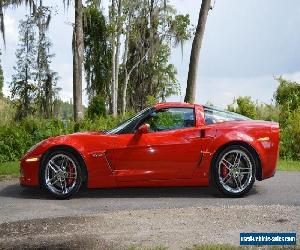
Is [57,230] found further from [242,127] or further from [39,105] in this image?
[39,105]

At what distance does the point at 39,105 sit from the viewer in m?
45.2

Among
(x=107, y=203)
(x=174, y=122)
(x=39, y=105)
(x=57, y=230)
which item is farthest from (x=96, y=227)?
(x=39, y=105)

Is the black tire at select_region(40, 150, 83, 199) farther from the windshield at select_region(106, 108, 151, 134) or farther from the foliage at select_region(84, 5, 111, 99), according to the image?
the foliage at select_region(84, 5, 111, 99)

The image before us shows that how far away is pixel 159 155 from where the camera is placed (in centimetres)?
838

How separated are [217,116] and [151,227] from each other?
115 inches

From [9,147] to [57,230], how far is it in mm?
7810

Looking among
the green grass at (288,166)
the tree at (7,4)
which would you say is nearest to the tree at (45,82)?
the tree at (7,4)

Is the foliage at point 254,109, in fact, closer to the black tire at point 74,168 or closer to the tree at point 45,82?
the black tire at point 74,168

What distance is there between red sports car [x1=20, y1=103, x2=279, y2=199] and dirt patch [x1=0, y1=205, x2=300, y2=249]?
3.43 feet

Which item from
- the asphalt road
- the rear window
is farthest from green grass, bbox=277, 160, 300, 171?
the rear window

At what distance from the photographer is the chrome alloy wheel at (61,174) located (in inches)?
332

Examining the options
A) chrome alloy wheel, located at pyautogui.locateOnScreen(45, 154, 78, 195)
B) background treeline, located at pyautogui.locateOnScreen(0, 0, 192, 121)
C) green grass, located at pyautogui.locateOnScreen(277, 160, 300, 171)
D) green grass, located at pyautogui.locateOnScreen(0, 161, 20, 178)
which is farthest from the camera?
background treeline, located at pyautogui.locateOnScreen(0, 0, 192, 121)

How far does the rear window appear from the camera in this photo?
867 centimetres

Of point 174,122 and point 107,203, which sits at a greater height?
point 174,122
